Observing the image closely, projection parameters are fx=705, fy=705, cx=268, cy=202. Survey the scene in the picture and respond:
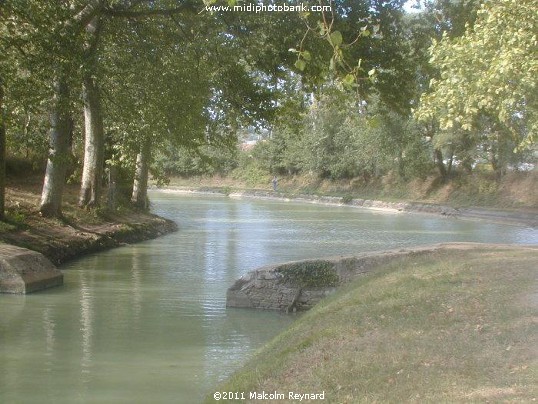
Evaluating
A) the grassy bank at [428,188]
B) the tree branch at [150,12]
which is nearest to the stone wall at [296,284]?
the tree branch at [150,12]

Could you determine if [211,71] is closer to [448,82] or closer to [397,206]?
[448,82]

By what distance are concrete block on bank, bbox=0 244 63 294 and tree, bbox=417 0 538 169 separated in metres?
9.99

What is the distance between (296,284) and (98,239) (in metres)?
12.1

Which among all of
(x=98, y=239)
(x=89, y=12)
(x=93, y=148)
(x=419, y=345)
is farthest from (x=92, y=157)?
(x=419, y=345)

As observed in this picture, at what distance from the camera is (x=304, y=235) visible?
103 feet

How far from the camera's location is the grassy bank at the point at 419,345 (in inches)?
239

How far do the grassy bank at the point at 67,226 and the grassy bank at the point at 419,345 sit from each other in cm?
1215

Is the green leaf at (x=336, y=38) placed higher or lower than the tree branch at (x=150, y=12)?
lower

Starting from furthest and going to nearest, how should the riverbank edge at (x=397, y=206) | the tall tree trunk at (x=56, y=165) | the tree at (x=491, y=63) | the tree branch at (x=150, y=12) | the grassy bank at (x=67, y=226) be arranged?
the riverbank edge at (x=397, y=206)
the tall tree trunk at (x=56, y=165)
the grassy bank at (x=67, y=226)
the tree branch at (x=150, y=12)
the tree at (x=491, y=63)

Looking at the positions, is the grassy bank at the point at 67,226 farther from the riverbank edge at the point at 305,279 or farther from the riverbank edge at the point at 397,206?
the riverbank edge at the point at 397,206

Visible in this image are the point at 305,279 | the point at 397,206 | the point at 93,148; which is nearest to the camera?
the point at 305,279

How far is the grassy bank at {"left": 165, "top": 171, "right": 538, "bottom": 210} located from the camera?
46.5 m

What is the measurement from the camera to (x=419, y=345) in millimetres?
7281

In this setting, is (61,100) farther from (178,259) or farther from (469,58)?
(469,58)
